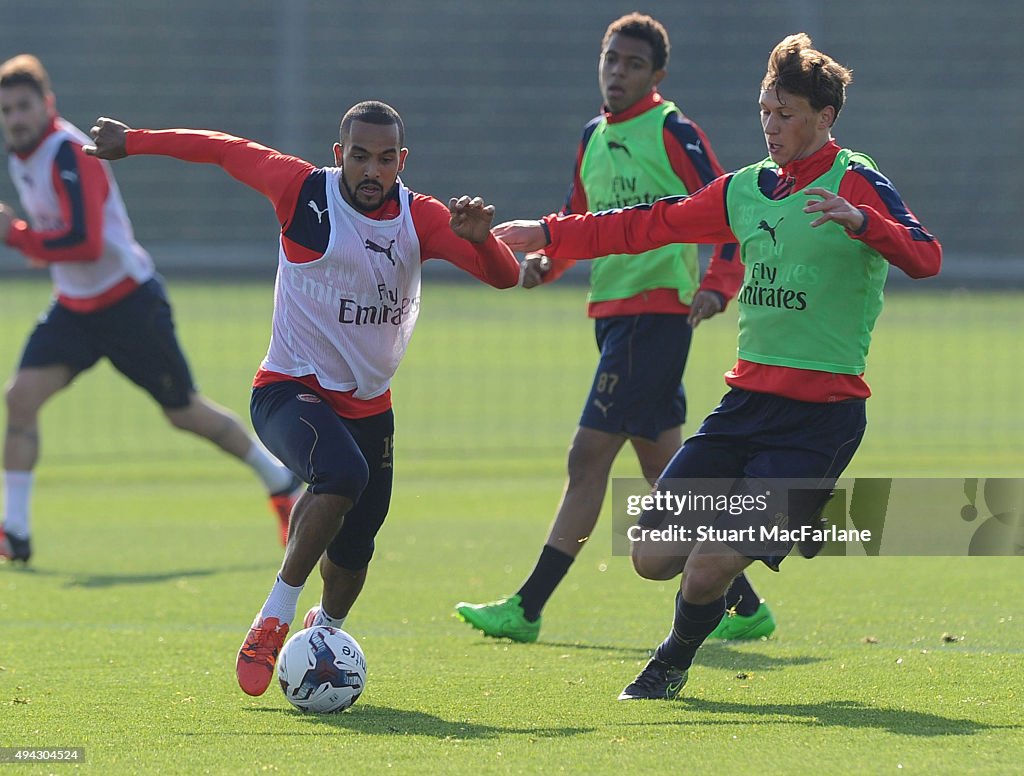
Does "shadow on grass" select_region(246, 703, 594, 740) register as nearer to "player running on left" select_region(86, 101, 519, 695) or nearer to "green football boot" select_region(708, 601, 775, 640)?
"player running on left" select_region(86, 101, 519, 695)

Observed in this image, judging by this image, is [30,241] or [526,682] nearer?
[526,682]

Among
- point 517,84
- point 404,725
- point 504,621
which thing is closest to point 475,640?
point 504,621

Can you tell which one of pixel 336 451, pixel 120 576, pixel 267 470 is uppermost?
pixel 336 451

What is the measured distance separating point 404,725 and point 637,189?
9.46ft

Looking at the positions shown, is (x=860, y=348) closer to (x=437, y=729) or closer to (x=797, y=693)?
(x=797, y=693)

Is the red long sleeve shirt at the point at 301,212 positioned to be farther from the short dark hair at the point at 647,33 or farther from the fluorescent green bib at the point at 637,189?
the short dark hair at the point at 647,33

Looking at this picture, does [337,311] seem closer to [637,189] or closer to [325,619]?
[325,619]

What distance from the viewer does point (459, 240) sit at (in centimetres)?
578

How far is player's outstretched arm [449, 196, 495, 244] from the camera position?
542 cm

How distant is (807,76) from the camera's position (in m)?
5.56

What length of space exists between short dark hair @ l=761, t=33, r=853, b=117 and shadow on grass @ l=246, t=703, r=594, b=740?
2.20 meters

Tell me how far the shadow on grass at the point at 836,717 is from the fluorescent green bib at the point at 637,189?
2185 mm

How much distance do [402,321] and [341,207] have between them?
0.46m

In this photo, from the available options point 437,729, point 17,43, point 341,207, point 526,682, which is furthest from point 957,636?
point 17,43
